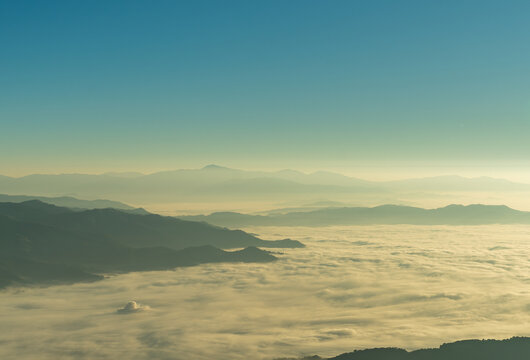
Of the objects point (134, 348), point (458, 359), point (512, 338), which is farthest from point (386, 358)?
point (134, 348)

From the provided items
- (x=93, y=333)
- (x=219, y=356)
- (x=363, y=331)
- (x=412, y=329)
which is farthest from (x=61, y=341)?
(x=412, y=329)

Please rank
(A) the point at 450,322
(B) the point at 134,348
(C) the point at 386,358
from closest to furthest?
1. (C) the point at 386,358
2. (B) the point at 134,348
3. (A) the point at 450,322

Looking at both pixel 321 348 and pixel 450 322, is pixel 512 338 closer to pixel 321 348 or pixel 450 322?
pixel 450 322

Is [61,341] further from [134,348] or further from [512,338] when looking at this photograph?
[512,338]

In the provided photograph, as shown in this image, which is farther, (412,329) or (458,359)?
(412,329)

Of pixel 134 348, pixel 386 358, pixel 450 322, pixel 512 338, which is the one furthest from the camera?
pixel 450 322

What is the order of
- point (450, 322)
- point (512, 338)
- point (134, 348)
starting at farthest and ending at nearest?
1. point (450, 322)
2. point (134, 348)
3. point (512, 338)
